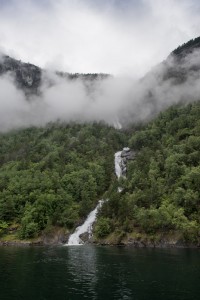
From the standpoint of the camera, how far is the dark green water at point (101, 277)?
5825 cm

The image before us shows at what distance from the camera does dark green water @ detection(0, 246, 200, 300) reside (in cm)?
5825

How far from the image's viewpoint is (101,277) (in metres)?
71.6

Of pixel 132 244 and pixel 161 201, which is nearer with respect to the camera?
pixel 132 244

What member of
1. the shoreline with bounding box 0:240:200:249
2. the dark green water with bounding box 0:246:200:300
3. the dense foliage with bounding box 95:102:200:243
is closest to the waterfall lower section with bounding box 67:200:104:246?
the shoreline with bounding box 0:240:200:249

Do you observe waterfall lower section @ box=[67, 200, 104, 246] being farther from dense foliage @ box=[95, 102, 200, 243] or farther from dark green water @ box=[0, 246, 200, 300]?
dark green water @ box=[0, 246, 200, 300]

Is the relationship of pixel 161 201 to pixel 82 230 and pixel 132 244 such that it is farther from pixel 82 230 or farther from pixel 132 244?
pixel 82 230

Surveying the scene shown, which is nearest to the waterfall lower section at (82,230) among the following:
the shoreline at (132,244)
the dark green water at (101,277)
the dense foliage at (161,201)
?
the shoreline at (132,244)

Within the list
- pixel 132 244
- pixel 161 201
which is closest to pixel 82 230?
pixel 132 244

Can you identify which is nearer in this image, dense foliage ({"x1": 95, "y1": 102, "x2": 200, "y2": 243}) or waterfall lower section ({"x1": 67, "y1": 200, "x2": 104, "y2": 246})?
dense foliage ({"x1": 95, "y1": 102, "x2": 200, "y2": 243})

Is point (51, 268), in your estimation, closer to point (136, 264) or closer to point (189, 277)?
point (136, 264)

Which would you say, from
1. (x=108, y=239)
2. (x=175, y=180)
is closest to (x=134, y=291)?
(x=108, y=239)

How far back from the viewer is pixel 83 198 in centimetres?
18700

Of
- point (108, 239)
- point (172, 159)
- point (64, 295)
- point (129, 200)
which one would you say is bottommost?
point (64, 295)

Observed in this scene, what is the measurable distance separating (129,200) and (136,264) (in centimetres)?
7761
